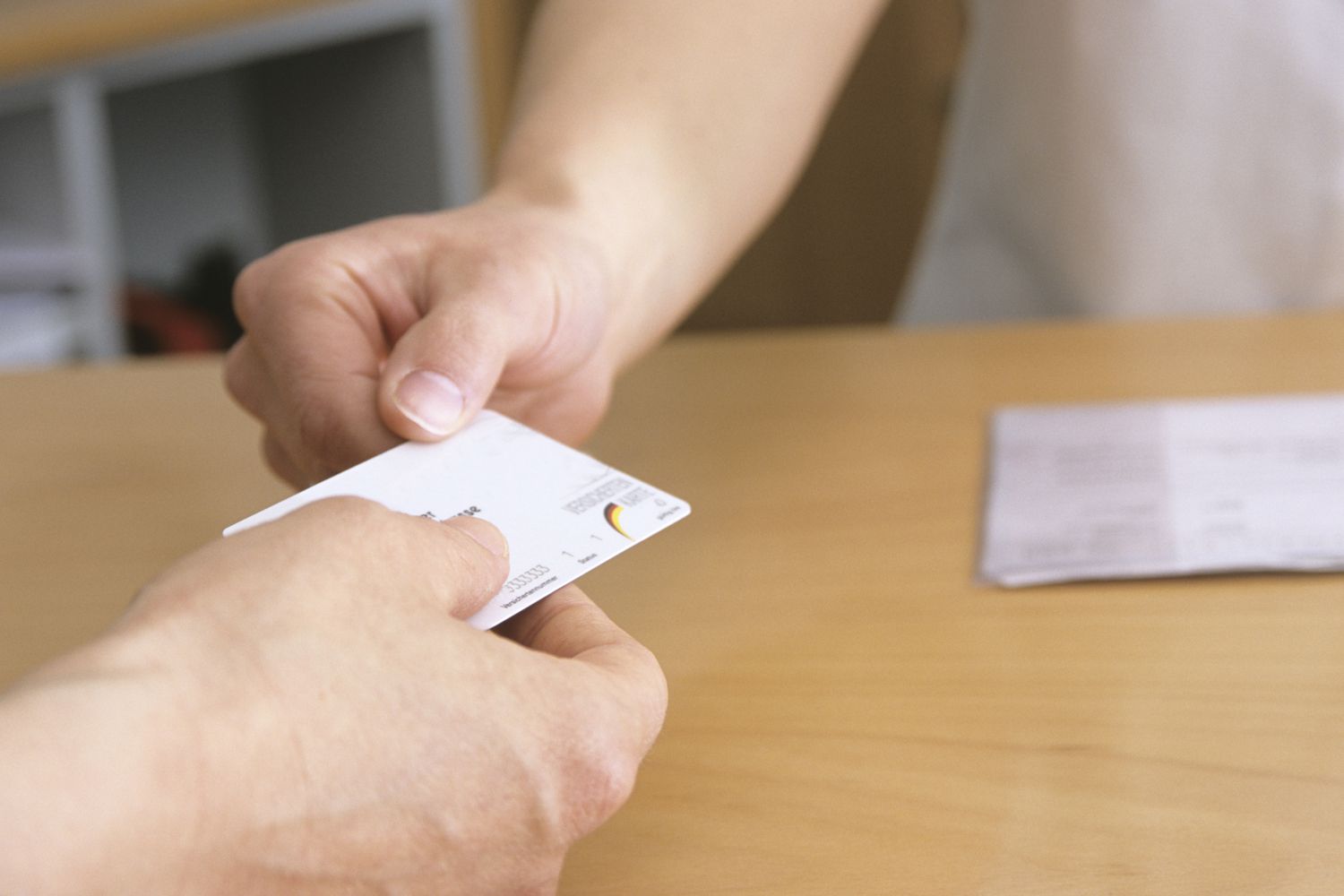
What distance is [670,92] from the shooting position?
2.44 feet

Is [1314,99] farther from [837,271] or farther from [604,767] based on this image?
[604,767]

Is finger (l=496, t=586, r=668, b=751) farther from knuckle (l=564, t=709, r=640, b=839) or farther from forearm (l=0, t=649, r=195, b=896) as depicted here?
forearm (l=0, t=649, r=195, b=896)

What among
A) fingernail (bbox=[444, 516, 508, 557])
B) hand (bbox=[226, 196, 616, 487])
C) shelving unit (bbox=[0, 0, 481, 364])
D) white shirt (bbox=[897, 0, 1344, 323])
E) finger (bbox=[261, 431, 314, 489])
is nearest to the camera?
fingernail (bbox=[444, 516, 508, 557])

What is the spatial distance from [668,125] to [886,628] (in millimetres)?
322

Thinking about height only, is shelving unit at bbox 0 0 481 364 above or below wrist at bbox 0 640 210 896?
below

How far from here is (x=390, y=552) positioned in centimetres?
35

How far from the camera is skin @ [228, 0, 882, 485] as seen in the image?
534mm

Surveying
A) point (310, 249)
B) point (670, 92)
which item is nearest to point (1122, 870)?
point (310, 249)

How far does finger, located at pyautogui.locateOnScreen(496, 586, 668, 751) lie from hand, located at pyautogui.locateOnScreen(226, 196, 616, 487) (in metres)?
0.09

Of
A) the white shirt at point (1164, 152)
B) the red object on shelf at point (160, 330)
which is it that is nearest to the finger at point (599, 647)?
the white shirt at point (1164, 152)

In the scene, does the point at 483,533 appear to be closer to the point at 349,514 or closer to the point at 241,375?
the point at 349,514

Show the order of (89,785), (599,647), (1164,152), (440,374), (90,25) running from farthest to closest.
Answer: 1. (90,25)
2. (1164,152)
3. (440,374)
4. (599,647)
5. (89,785)

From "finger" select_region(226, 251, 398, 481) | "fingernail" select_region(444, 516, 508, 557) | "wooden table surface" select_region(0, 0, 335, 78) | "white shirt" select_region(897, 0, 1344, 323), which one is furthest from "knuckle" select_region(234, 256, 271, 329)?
"wooden table surface" select_region(0, 0, 335, 78)

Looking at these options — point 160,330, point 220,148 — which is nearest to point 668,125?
point 160,330
